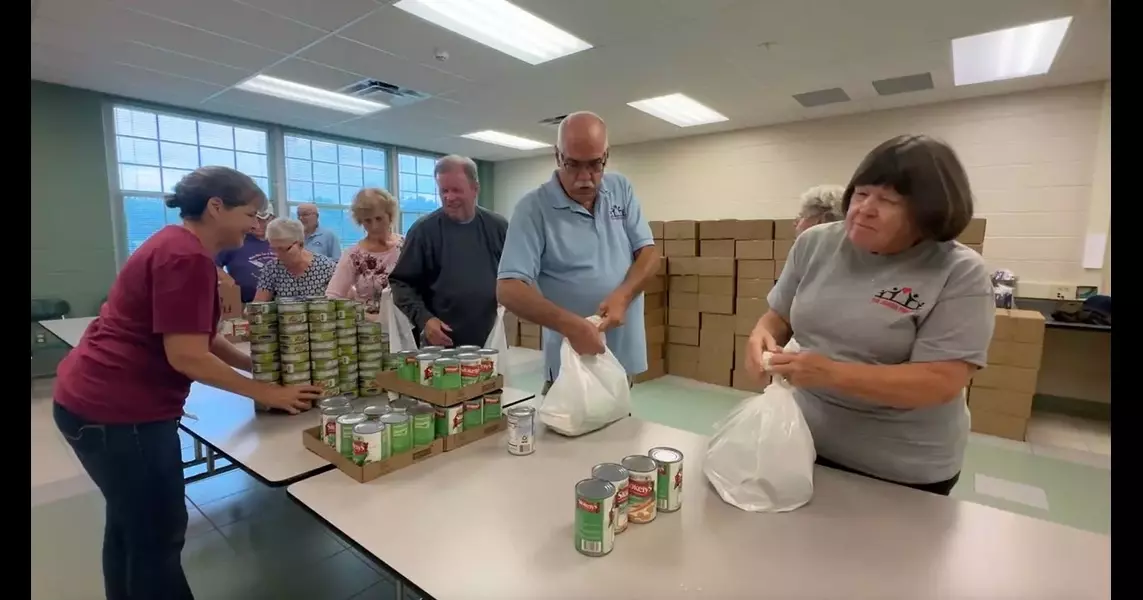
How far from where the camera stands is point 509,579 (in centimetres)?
83

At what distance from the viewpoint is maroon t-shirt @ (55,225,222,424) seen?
4.06ft

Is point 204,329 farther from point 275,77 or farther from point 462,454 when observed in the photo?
point 275,77

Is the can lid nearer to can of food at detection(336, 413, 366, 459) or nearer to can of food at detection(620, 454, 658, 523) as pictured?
can of food at detection(620, 454, 658, 523)

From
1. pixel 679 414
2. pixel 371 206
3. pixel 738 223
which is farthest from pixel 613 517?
pixel 738 223

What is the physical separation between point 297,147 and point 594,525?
7641mm

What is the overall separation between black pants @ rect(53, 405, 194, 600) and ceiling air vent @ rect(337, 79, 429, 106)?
4339mm

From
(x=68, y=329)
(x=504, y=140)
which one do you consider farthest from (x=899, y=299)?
(x=504, y=140)

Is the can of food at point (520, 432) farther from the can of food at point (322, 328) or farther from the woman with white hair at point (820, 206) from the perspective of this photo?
the woman with white hair at point (820, 206)

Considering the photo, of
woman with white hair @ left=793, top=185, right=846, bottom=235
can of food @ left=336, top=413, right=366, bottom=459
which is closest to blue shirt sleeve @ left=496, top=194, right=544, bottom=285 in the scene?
can of food @ left=336, top=413, right=366, bottom=459

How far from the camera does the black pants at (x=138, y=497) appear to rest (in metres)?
1.32

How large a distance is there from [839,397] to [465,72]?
14.5ft

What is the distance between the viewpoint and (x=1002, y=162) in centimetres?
510

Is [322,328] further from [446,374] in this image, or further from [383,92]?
[383,92]

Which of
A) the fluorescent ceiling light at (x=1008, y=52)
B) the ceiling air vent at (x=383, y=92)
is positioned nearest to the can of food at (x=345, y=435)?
the ceiling air vent at (x=383, y=92)
